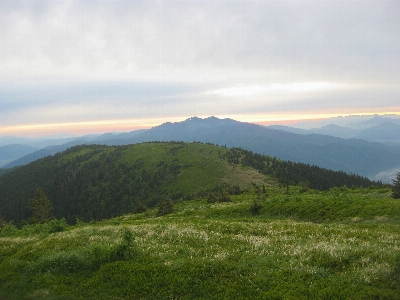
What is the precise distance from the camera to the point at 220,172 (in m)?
157

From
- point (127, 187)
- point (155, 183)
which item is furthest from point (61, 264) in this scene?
point (127, 187)

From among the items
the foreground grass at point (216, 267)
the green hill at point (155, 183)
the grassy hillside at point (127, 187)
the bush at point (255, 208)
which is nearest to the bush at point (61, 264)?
the foreground grass at point (216, 267)

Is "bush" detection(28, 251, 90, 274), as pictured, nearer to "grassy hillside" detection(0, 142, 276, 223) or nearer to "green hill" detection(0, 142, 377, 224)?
"green hill" detection(0, 142, 377, 224)

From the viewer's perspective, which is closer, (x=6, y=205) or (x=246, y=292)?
(x=246, y=292)

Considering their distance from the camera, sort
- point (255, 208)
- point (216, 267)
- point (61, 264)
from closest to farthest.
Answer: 1. point (216, 267)
2. point (61, 264)
3. point (255, 208)

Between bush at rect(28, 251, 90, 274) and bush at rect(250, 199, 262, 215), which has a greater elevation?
bush at rect(28, 251, 90, 274)

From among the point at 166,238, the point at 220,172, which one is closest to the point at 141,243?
the point at 166,238

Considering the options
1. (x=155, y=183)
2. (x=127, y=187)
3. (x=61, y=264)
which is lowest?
(x=127, y=187)

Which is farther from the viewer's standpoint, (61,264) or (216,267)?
(61,264)

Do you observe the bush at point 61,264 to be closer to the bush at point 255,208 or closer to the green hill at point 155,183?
the bush at point 255,208

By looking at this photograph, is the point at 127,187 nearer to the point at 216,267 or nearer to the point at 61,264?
the point at 61,264

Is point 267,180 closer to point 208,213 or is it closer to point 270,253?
point 208,213

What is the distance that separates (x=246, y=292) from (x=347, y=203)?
19598 mm

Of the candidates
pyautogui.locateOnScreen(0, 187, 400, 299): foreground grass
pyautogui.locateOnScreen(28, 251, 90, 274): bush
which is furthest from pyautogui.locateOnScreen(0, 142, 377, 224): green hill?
pyautogui.locateOnScreen(28, 251, 90, 274): bush
